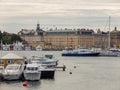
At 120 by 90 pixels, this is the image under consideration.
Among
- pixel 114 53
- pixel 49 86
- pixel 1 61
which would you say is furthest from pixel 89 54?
pixel 49 86

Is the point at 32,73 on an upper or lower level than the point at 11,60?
lower

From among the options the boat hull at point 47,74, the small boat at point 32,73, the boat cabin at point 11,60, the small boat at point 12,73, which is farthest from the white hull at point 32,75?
the boat cabin at point 11,60

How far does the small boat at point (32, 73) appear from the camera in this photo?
51469mm

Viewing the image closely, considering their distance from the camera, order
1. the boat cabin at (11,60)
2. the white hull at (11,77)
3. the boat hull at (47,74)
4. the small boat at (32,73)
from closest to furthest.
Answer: the white hull at (11,77), the small boat at (32,73), the boat hull at (47,74), the boat cabin at (11,60)

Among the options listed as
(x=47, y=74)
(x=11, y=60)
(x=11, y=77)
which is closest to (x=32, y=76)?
(x=11, y=77)

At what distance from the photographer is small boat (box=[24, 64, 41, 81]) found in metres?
51.5

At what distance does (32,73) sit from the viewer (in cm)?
5166

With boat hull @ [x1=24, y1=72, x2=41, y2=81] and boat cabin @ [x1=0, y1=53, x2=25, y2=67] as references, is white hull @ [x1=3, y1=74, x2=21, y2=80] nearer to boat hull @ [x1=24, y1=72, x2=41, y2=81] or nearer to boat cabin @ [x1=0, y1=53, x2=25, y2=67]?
boat hull @ [x1=24, y1=72, x2=41, y2=81]

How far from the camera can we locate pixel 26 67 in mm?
53094

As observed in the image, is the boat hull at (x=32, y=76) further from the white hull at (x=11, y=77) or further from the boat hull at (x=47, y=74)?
the boat hull at (x=47, y=74)

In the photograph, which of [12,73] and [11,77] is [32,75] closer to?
[12,73]

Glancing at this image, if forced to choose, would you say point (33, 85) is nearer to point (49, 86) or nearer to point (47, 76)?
point (49, 86)

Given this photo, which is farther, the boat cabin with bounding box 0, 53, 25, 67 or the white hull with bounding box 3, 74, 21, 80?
the boat cabin with bounding box 0, 53, 25, 67

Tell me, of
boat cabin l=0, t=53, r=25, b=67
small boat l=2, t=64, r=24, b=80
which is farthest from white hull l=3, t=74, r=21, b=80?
boat cabin l=0, t=53, r=25, b=67
